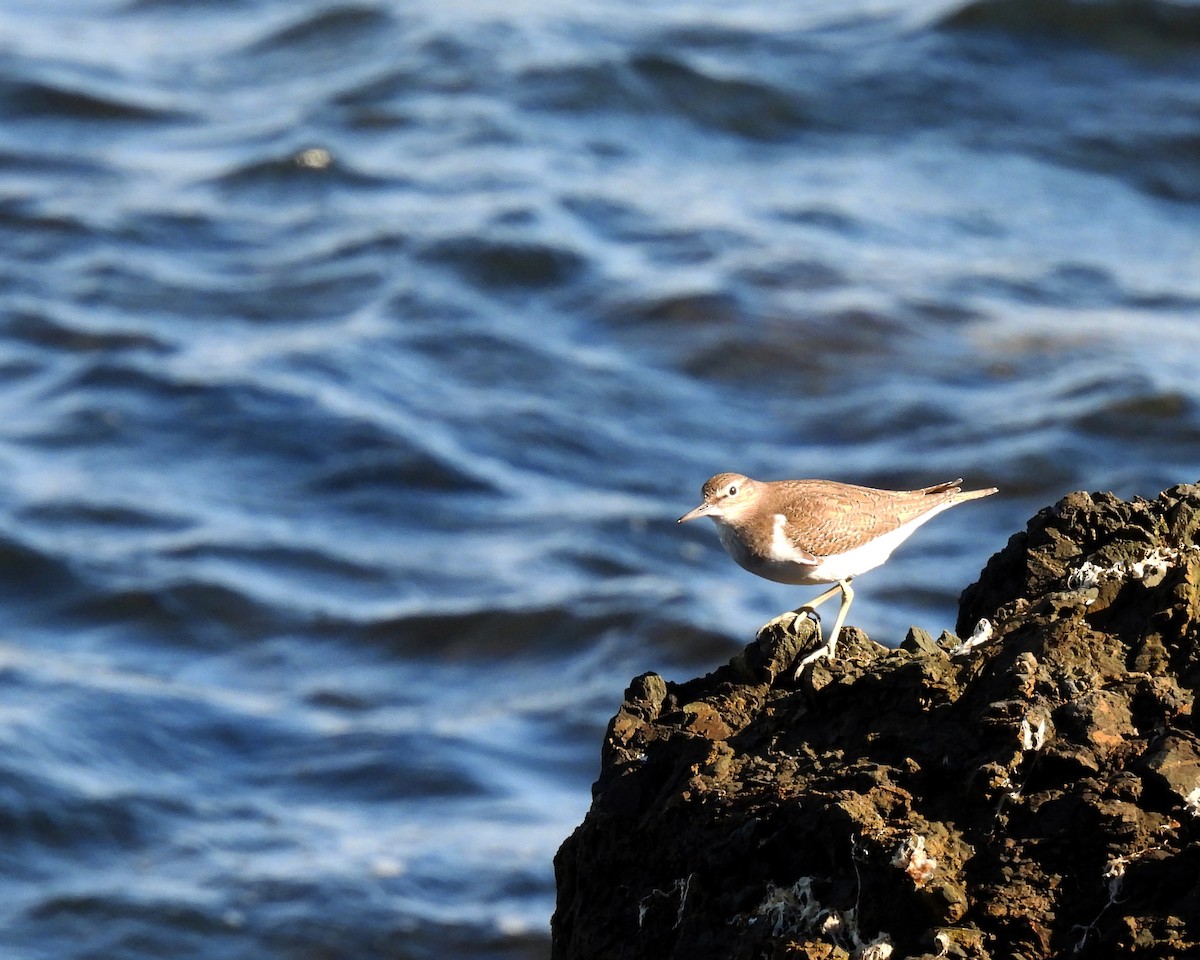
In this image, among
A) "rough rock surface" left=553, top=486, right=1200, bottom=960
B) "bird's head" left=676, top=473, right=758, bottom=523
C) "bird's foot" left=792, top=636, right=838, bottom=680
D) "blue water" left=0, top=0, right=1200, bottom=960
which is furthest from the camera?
"blue water" left=0, top=0, right=1200, bottom=960

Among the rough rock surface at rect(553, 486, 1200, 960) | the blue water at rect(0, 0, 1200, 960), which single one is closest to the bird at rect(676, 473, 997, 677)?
the rough rock surface at rect(553, 486, 1200, 960)

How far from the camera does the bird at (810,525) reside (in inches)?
231

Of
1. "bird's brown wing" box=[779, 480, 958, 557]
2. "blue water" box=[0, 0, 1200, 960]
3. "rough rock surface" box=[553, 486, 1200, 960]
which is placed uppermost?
"blue water" box=[0, 0, 1200, 960]

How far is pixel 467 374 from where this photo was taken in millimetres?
16062

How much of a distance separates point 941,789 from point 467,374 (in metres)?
12.5

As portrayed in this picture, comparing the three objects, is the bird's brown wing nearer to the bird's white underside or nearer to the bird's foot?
the bird's white underside

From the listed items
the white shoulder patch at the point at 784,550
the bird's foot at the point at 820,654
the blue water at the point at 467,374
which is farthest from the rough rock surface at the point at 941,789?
the blue water at the point at 467,374

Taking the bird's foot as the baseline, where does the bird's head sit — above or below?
above

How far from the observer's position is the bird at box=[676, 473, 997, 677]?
19.2ft

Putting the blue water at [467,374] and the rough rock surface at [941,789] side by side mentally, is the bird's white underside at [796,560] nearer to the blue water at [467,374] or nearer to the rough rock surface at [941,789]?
the rough rock surface at [941,789]

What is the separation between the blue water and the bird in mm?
3886

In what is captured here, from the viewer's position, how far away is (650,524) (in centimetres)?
1391

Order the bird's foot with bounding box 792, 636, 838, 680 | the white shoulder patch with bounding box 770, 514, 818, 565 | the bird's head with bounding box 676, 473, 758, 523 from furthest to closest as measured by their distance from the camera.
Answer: the bird's head with bounding box 676, 473, 758, 523
the white shoulder patch with bounding box 770, 514, 818, 565
the bird's foot with bounding box 792, 636, 838, 680

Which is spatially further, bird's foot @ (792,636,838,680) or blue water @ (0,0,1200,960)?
blue water @ (0,0,1200,960)
